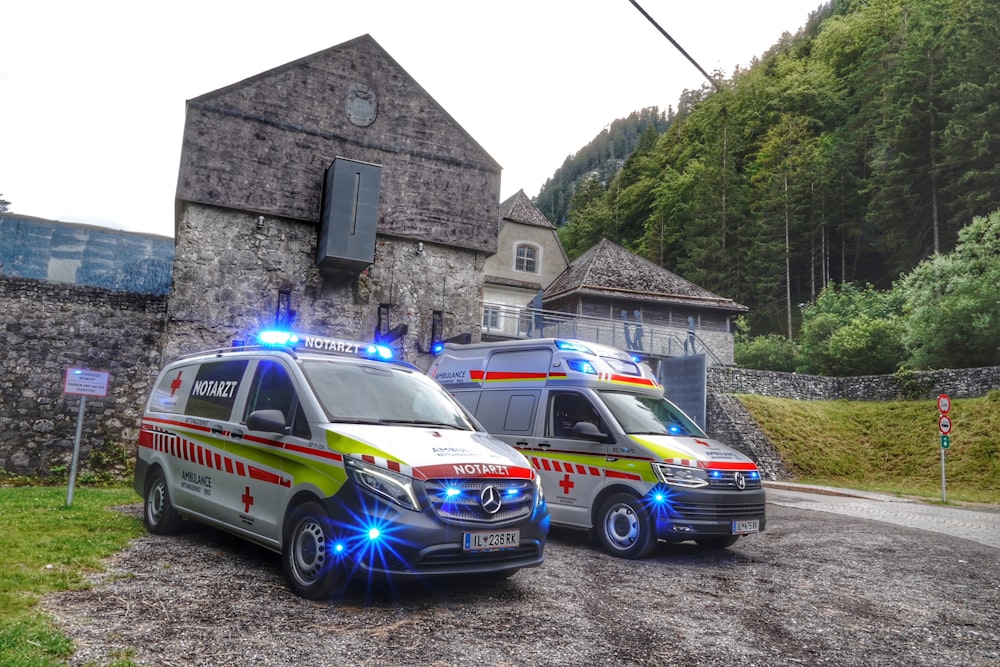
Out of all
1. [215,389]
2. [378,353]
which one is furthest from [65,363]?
[378,353]

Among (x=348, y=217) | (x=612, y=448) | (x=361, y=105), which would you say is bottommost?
(x=612, y=448)

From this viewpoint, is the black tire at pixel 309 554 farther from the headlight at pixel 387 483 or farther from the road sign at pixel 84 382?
the road sign at pixel 84 382

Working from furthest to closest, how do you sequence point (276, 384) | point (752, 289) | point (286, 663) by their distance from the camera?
point (752, 289), point (276, 384), point (286, 663)

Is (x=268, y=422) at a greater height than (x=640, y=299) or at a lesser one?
lesser

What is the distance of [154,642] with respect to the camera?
426 cm

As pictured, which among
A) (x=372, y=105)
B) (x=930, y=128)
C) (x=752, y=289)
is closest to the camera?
(x=372, y=105)

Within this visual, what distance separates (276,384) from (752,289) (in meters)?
49.2

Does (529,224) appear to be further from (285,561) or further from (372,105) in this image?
(285,561)

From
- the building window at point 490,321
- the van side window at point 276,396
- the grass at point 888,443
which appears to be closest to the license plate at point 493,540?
the van side window at point 276,396

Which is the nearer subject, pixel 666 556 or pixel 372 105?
pixel 666 556

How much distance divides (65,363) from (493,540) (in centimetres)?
1365

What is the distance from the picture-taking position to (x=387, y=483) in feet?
17.1

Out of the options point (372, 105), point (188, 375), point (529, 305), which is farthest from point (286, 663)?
point (529, 305)

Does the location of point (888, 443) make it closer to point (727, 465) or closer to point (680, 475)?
point (727, 465)
